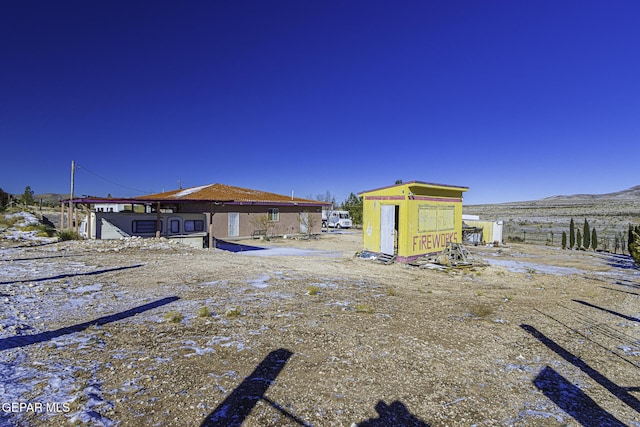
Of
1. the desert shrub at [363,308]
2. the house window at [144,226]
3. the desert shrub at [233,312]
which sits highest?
the house window at [144,226]

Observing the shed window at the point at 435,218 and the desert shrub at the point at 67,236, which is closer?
the shed window at the point at 435,218

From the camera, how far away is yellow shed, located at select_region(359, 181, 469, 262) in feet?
46.2

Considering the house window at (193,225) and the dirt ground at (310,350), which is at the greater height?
the house window at (193,225)

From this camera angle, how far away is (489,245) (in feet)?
72.8

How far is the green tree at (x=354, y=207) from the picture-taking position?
37.9m

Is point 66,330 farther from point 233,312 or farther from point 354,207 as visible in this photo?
point 354,207

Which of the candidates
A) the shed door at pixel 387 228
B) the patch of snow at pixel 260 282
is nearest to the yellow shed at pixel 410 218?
the shed door at pixel 387 228

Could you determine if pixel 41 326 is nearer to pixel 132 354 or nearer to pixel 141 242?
pixel 132 354

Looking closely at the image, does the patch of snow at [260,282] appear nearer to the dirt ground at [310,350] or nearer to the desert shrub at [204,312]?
the dirt ground at [310,350]

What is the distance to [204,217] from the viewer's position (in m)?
19.2

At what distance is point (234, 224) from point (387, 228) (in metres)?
12.8

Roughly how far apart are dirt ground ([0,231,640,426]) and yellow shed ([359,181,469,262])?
461 cm

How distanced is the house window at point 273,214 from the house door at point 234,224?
98.4 inches

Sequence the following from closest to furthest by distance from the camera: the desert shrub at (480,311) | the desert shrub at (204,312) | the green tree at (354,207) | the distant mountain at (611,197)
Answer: the desert shrub at (204,312), the desert shrub at (480,311), the green tree at (354,207), the distant mountain at (611,197)
